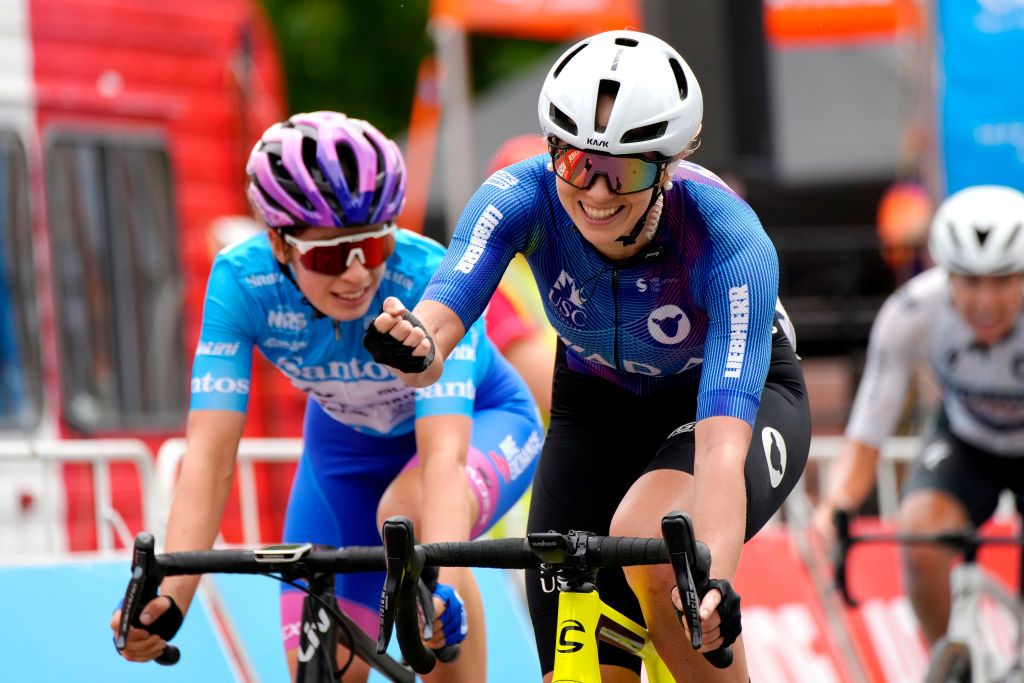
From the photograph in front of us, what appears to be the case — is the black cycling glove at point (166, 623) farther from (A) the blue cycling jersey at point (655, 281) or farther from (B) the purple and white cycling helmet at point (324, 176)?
(B) the purple and white cycling helmet at point (324, 176)

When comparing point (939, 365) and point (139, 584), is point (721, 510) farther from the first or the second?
point (939, 365)

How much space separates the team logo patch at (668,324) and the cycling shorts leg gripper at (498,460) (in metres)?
0.77

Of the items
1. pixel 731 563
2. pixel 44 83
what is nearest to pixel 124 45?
pixel 44 83

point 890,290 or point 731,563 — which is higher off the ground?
point 890,290

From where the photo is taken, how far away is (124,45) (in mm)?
10172

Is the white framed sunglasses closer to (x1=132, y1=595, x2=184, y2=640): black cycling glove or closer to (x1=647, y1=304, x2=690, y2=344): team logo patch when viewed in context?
(x1=647, y1=304, x2=690, y2=344): team logo patch

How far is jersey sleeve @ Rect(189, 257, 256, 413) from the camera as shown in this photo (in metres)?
4.61

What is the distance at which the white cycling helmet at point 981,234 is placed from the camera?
6.73 metres

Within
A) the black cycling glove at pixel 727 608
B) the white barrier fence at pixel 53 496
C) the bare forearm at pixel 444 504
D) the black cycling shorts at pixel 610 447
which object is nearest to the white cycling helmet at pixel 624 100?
the black cycling shorts at pixel 610 447

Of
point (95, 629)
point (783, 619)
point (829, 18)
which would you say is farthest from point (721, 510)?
point (829, 18)

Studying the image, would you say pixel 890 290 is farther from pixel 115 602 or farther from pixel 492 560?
pixel 492 560

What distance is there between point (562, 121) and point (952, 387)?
386 cm

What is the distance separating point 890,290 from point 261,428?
627 centimetres

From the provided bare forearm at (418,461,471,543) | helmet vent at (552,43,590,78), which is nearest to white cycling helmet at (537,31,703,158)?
helmet vent at (552,43,590,78)
